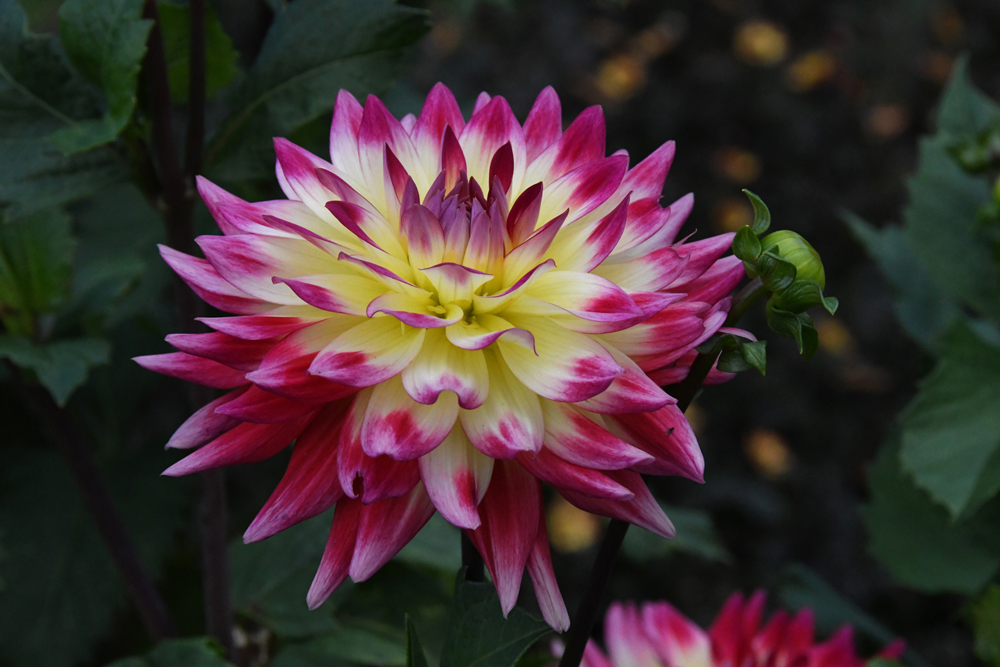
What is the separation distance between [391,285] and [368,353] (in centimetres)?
4

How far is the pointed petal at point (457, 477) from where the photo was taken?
1.13 feet

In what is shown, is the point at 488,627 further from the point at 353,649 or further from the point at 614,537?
the point at 353,649

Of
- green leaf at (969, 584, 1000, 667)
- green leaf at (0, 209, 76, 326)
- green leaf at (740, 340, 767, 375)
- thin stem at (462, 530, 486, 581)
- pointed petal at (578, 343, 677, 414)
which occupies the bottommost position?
green leaf at (0, 209, 76, 326)

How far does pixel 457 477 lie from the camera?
358 millimetres

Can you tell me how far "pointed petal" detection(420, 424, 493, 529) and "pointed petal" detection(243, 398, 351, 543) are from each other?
0.14 ft

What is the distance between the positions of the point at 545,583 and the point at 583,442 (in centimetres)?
7

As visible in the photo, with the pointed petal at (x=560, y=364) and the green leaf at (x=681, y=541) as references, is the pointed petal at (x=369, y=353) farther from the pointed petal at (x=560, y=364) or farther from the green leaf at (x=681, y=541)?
the green leaf at (x=681, y=541)

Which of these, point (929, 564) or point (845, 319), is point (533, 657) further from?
point (845, 319)

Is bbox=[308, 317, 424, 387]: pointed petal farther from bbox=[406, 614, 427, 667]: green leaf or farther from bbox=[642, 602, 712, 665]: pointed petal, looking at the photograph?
bbox=[642, 602, 712, 665]: pointed petal

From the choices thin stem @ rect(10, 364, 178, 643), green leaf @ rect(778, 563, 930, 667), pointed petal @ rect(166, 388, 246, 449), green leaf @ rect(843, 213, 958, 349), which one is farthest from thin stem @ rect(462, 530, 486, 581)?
green leaf @ rect(843, 213, 958, 349)

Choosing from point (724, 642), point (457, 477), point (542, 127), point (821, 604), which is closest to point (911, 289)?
point (821, 604)

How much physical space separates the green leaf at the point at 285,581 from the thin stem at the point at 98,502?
74 mm

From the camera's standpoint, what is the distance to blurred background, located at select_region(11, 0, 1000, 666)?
4.96ft

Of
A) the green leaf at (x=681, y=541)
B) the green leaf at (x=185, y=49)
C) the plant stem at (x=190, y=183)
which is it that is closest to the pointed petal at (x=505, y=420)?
the plant stem at (x=190, y=183)
